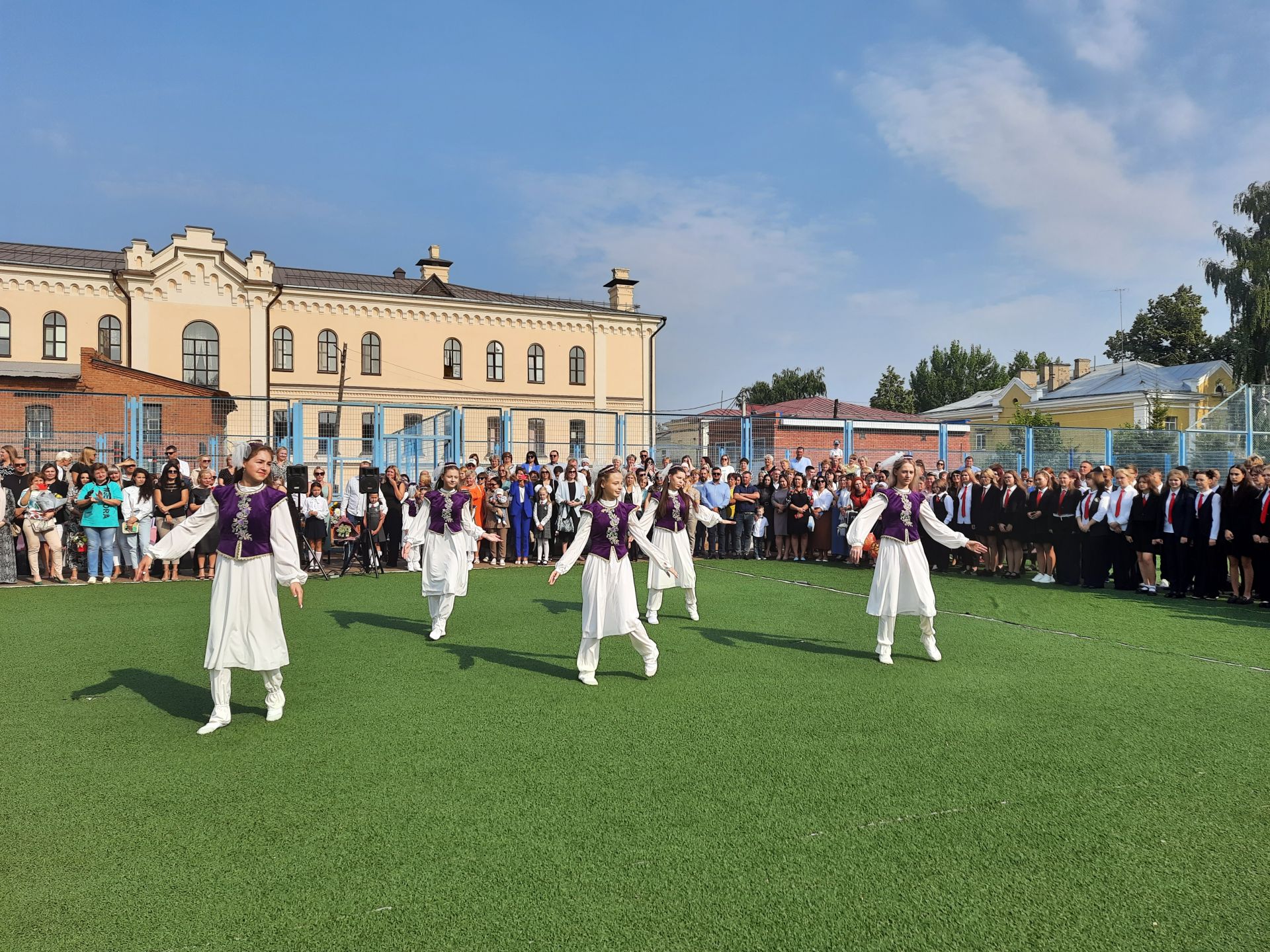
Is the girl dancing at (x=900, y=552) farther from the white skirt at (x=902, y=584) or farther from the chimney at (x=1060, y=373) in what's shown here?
the chimney at (x=1060, y=373)

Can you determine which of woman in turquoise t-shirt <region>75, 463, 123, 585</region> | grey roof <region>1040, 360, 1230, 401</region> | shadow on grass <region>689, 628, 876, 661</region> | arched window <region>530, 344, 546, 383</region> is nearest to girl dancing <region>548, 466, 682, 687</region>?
shadow on grass <region>689, 628, 876, 661</region>

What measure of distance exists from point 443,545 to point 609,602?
10.5 ft

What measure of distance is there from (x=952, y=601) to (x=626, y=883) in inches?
393

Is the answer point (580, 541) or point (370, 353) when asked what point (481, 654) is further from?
point (370, 353)

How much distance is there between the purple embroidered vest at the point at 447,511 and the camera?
10.4 m

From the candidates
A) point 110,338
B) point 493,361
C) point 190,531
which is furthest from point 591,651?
point 493,361

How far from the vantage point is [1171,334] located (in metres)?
61.4

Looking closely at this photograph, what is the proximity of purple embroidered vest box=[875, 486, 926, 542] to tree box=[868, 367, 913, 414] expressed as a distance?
73.9 meters

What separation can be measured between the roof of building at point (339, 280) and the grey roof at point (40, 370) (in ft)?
23.4

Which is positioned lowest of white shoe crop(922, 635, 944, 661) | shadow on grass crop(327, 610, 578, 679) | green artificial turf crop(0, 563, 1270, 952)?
green artificial turf crop(0, 563, 1270, 952)

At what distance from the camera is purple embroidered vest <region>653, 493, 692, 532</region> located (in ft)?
38.3

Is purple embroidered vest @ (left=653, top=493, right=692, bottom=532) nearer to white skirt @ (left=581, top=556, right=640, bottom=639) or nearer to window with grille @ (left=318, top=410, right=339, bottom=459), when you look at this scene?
white skirt @ (left=581, top=556, right=640, bottom=639)

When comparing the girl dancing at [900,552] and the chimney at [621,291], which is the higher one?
the chimney at [621,291]

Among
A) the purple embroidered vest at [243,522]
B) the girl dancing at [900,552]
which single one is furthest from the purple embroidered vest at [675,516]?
the purple embroidered vest at [243,522]
